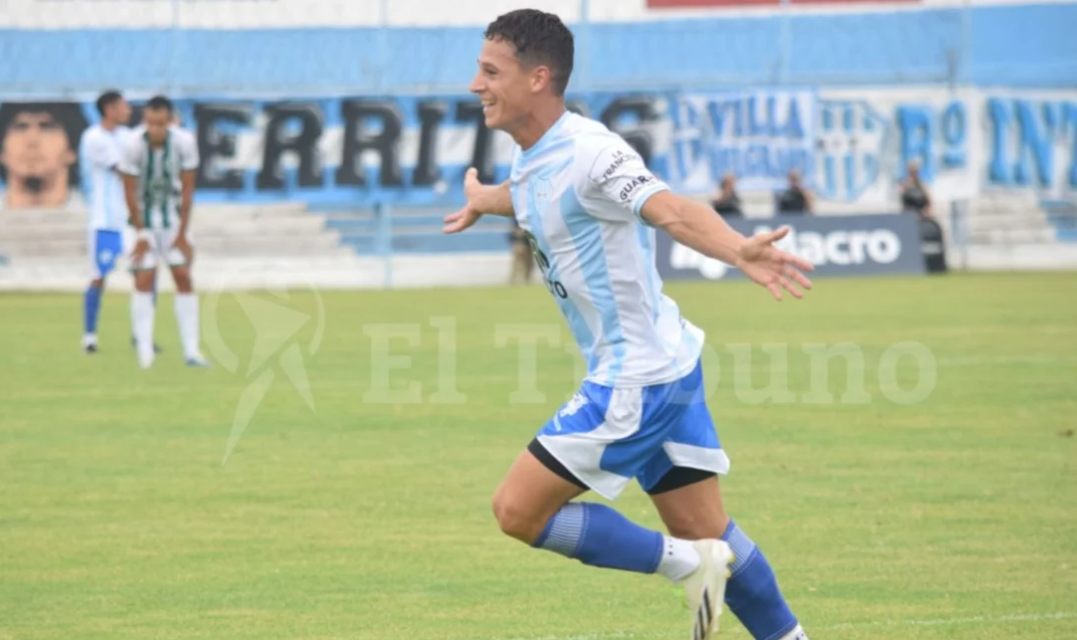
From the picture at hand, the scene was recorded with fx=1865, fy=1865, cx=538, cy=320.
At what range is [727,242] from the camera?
5.45 meters

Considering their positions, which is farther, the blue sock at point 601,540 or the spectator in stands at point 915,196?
the spectator in stands at point 915,196

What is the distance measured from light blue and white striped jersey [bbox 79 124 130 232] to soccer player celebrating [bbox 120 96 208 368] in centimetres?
86

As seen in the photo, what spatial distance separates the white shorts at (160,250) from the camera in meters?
17.0

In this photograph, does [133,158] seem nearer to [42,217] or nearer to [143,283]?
[143,283]

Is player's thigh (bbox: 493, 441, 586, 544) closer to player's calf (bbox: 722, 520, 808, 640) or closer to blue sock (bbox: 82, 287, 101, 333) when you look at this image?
player's calf (bbox: 722, 520, 808, 640)

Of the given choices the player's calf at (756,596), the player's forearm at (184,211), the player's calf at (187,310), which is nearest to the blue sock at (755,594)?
the player's calf at (756,596)

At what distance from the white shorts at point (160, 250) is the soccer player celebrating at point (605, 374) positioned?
11323mm

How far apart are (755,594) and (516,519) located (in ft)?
2.83

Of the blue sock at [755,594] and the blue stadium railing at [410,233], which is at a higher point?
the blue sock at [755,594]

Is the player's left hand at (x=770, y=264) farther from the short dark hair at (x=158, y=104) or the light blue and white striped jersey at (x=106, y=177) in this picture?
the light blue and white striped jersey at (x=106, y=177)

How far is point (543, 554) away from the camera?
28.8ft

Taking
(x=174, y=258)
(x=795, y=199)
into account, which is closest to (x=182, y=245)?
(x=174, y=258)

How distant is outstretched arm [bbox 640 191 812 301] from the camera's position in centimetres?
538

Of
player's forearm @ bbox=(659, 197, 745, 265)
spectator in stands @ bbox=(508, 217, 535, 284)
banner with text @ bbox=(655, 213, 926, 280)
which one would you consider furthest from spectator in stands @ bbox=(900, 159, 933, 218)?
player's forearm @ bbox=(659, 197, 745, 265)
